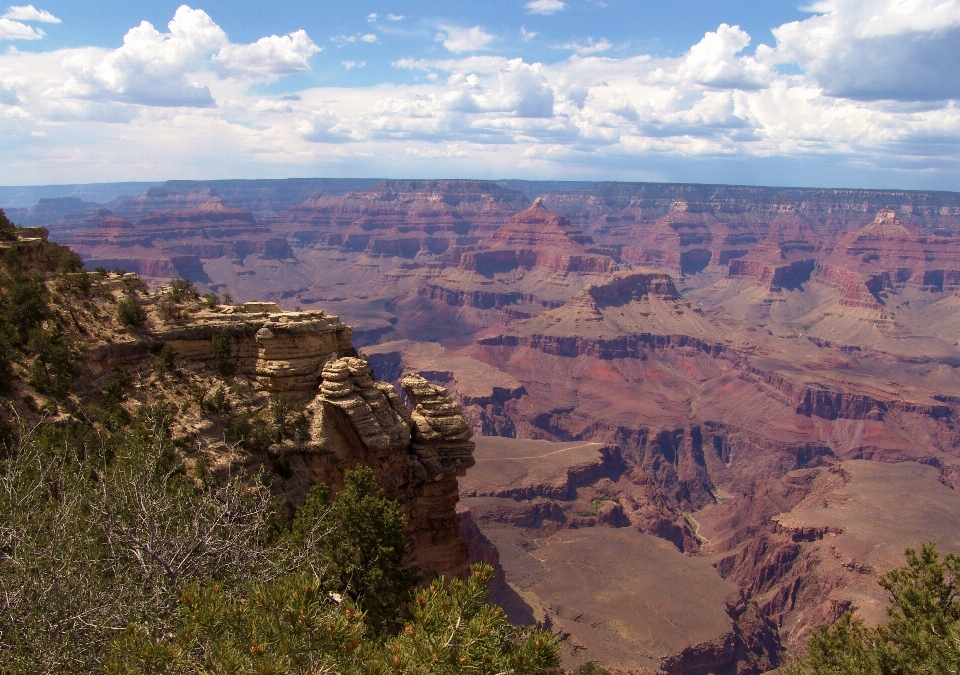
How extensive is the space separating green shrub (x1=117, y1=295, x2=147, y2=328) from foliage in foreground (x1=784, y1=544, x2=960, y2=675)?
3037 cm

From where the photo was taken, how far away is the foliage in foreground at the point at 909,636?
762 inches

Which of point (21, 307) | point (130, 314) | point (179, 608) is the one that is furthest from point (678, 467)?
point (179, 608)

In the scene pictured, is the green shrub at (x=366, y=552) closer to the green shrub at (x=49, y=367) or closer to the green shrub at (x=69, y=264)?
the green shrub at (x=49, y=367)

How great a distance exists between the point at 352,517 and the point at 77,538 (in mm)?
8768

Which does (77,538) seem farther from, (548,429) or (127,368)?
(548,429)

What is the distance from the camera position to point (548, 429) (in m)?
135

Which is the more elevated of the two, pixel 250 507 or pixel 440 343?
pixel 250 507

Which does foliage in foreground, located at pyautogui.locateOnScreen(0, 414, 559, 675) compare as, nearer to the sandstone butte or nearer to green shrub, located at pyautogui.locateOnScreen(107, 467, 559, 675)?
green shrub, located at pyautogui.locateOnScreen(107, 467, 559, 675)

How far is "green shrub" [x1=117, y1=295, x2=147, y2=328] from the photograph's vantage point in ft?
94.1

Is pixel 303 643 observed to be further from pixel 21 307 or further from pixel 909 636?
pixel 21 307

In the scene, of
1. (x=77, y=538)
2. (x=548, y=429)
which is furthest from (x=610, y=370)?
(x=77, y=538)

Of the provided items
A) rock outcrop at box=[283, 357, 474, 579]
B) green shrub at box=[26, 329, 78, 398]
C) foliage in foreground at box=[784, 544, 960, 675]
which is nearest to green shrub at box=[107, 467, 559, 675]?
foliage in foreground at box=[784, 544, 960, 675]

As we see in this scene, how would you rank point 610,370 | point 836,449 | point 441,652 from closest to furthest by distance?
point 441,652 → point 836,449 → point 610,370

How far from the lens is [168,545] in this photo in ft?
49.9
